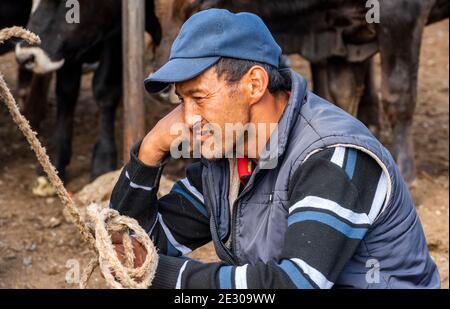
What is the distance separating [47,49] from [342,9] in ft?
6.68

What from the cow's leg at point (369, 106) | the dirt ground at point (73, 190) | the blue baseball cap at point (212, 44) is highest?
the blue baseball cap at point (212, 44)

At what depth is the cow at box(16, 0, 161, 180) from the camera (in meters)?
6.00

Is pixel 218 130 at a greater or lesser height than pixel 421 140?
greater

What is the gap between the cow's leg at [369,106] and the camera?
24.4 ft

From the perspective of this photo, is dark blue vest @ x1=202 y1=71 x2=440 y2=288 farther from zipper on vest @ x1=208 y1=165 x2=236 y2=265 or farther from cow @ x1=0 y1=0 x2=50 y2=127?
cow @ x1=0 y1=0 x2=50 y2=127

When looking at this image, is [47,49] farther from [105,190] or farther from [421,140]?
[421,140]

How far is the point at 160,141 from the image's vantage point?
2789mm

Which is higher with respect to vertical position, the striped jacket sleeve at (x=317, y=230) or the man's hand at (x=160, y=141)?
the man's hand at (x=160, y=141)

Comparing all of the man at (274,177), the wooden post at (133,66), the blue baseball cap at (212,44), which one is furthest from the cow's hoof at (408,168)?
the blue baseball cap at (212,44)

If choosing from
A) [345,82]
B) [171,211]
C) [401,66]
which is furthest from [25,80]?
[171,211]

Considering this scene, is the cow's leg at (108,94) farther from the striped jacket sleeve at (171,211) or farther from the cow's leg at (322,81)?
the striped jacket sleeve at (171,211)

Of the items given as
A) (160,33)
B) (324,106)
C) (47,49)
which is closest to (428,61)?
(160,33)
